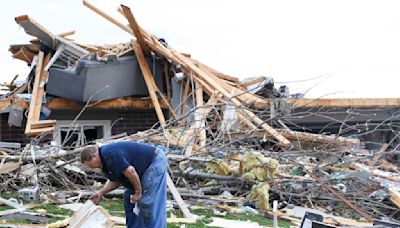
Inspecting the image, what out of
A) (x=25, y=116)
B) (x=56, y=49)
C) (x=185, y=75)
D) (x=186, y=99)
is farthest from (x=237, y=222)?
(x=56, y=49)

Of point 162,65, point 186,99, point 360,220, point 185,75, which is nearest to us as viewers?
point 360,220

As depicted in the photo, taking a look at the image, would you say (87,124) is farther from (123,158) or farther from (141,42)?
(123,158)

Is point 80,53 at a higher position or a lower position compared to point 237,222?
higher

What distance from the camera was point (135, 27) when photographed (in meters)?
10.1

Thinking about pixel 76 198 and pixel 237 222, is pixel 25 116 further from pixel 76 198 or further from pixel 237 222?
pixel 237 222

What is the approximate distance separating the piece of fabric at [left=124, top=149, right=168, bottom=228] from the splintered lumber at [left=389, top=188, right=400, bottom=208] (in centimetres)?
393

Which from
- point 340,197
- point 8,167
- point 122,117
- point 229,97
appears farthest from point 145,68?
point 340,197

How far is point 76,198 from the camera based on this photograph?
23.7 feet

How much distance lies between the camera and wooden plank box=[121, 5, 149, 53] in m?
9.70

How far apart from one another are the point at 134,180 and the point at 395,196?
444 cm

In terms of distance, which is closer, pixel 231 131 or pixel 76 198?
pixel 76 198

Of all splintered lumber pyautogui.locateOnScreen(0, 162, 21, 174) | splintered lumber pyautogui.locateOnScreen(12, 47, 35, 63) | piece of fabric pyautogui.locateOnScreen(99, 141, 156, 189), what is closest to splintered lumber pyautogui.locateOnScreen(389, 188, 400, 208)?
piece of fabric pyautogui.locateOnScreen(99, 141, 156, 189)

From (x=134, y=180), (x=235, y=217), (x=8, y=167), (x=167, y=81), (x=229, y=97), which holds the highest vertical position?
(x=167, y=81)

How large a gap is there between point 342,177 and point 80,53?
19.4ft
